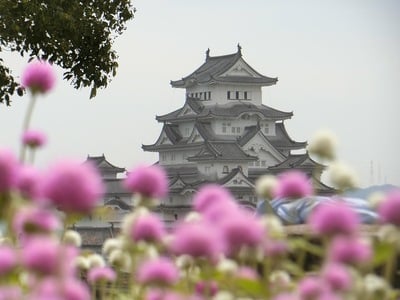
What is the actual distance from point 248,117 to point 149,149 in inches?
183

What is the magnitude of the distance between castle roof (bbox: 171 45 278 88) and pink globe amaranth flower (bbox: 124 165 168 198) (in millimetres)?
41733

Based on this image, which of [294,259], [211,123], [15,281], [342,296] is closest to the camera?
[342,296]

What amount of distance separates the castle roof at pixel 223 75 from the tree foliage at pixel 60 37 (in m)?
31.9

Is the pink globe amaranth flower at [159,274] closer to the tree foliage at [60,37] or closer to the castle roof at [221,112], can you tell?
the tree foliage at [60,37]

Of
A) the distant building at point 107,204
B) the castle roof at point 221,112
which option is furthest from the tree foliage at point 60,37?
the castle roof at point 221,112

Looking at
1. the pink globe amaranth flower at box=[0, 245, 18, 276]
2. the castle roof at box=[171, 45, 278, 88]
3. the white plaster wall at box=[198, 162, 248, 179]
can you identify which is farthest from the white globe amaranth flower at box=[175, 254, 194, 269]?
the castle roof at box=[171, 45, 278, 88]

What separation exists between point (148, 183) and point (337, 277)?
0.28 metres

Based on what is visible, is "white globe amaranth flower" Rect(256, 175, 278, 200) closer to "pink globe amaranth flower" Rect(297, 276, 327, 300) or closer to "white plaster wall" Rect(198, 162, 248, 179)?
"pink globe amaranth flower" Rect(297, 276, 327, 300)

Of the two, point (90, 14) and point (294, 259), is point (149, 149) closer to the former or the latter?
point (90, 14)

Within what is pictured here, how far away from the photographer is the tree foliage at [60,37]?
35.0ft

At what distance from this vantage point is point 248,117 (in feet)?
145

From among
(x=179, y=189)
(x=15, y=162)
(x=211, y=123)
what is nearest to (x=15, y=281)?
(x=15, y=162)

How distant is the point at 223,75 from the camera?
43.4 metres

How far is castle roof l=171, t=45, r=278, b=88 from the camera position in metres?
43.1
